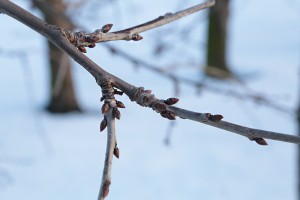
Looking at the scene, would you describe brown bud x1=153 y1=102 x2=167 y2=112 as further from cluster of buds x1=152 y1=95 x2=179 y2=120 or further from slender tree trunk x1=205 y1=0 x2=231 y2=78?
slender tree trunk x1=205 y1=0 x2=231 y2=78

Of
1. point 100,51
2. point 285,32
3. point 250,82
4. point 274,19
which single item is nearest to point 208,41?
point 250,82

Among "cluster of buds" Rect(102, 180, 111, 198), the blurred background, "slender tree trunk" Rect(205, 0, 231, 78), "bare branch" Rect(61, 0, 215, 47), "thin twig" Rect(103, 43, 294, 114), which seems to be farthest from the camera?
"slender tree trunk" Rect(205, 0, 231, 78)

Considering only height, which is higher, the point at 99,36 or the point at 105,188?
the point at 99,36

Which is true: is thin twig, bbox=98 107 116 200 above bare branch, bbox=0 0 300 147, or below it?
below

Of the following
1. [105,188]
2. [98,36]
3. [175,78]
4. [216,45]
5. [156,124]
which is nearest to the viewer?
[105,188]

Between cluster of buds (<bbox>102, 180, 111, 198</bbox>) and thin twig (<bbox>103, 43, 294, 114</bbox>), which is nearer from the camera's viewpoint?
cluster of buds (<bbox>102, 180, 111, 198</bbox>)

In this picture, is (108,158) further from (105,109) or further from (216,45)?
(216,45)

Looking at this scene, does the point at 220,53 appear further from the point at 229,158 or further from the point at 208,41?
the point at 229,158

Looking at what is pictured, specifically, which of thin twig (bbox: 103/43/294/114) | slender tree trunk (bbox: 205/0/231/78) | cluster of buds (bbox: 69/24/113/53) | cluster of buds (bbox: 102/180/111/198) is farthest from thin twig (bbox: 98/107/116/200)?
slender tree trunk (bbox: 205/0/231/78)

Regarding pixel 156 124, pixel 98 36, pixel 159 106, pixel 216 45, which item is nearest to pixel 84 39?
pixel 98 36

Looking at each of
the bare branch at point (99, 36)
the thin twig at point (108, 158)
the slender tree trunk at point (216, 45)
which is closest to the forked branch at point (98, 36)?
the bare branch at point (99, 36)

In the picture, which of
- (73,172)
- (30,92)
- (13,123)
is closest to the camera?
(73,172)
